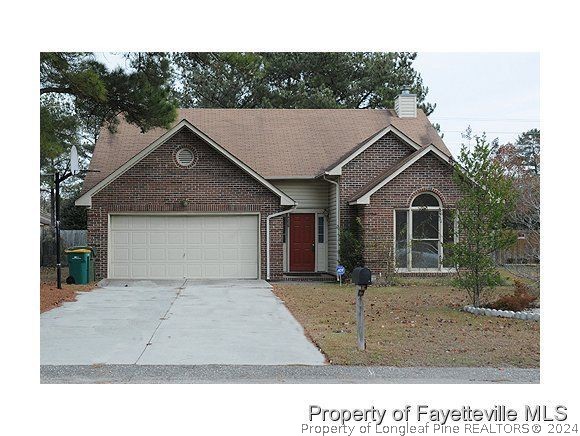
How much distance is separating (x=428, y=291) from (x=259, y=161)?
809 centimetres

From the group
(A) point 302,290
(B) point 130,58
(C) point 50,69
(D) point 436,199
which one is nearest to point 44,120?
(C) point 50,69

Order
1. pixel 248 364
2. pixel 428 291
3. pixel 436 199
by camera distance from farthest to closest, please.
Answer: pixel 436 199 → pixel 428 291 → pixel 248 364

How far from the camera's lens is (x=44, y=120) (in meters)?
17.2

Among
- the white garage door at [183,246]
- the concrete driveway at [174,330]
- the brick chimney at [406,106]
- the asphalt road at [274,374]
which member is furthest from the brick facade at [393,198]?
the asphalt road at [274,374]

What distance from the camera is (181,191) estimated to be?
74.3 ft

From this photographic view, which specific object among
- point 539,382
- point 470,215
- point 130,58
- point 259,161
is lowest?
point 539,382

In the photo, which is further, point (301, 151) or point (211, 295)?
point (301, 151)

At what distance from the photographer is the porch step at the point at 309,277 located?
2369 cm

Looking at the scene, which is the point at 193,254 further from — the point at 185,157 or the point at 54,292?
the point at 54,292

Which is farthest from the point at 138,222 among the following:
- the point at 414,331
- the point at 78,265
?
the point at 414,331

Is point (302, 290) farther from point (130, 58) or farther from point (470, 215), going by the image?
point (130, 58)

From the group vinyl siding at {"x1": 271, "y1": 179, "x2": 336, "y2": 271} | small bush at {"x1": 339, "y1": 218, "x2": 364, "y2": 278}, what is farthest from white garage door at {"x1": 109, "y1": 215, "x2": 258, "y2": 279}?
small bush at {"x1": 339, "y1": 218, "x2": 364, "y2": 278}

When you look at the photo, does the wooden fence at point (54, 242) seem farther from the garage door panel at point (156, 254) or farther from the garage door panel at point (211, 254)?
the garage door panel at point (211, 254)

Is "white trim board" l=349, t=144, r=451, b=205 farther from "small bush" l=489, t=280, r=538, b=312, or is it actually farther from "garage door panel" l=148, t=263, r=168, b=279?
"small bush" l=489, t=280, r=538, b=312
